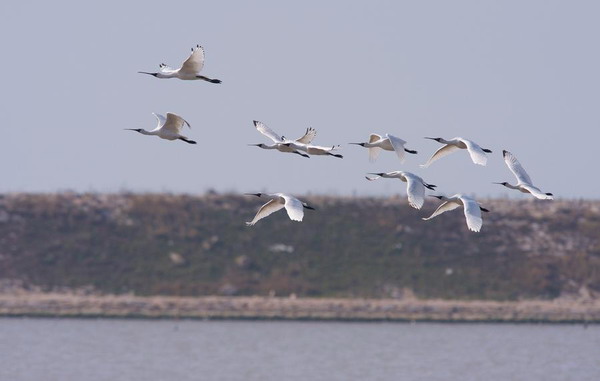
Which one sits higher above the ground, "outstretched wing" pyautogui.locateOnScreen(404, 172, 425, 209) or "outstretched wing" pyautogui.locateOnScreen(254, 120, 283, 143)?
"outstretched wing" pyautogui.locateOnScreen(254, 120, 283, 143)

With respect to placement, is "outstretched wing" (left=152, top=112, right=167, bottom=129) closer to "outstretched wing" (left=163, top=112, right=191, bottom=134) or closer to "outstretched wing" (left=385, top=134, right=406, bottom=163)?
"outstretched wing" (left=163, top=112, right=191, bottom=134)

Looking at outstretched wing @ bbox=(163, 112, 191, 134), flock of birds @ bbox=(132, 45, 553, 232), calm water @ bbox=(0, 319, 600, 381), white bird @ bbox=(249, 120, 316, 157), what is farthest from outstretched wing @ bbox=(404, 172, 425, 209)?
calm water @ bbox=(0, 319, 600, 381)

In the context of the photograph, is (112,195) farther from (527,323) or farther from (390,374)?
(390,374)

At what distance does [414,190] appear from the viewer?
2098 centimetres

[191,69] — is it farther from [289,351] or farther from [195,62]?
[289,351]

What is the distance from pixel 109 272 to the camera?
5416cm

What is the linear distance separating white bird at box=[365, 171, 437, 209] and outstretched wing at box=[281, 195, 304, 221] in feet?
4.98

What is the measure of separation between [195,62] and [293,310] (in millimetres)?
29244

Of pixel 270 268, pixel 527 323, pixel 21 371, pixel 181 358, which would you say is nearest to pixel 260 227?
pixel 270 268

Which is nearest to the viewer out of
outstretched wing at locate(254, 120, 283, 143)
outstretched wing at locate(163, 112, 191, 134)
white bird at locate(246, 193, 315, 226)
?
white bird at locate(246, 193, 315, 226)

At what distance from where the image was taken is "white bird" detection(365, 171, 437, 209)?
2053 centimetres

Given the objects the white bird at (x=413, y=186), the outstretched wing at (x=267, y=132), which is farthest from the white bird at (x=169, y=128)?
the white bird at (x=413, y=186)

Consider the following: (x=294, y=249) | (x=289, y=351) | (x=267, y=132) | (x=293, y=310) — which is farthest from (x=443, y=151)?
(x=294, y=249)

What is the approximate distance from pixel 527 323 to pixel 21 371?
772 inches
